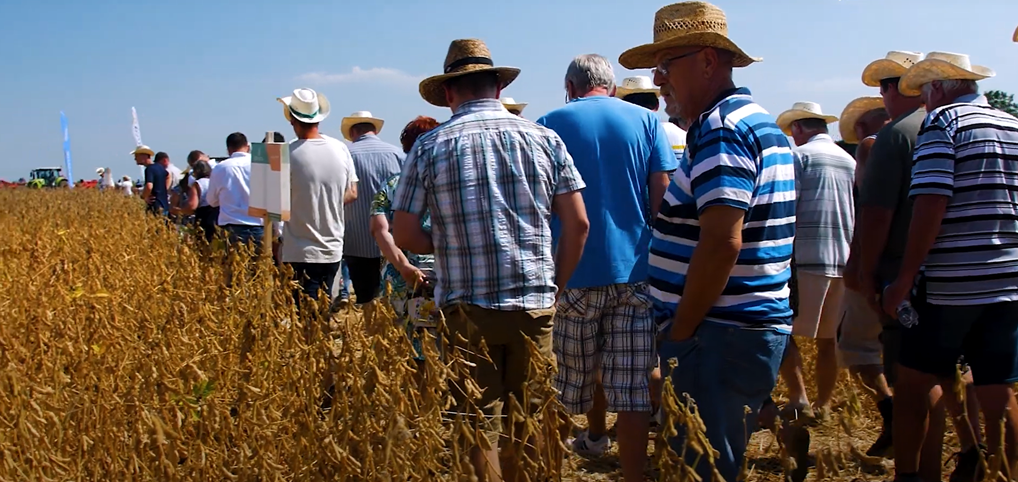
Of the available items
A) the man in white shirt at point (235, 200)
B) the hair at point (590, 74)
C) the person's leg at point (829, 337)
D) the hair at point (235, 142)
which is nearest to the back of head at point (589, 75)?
the hair at point (590, 74)

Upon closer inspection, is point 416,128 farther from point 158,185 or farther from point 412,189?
point 158,185

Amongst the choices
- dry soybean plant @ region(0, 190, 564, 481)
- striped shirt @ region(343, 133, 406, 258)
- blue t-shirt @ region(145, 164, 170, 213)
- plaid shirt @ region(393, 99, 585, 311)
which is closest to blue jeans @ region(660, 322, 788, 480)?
dry soybean plant @ region(0, 190, 564, 481)

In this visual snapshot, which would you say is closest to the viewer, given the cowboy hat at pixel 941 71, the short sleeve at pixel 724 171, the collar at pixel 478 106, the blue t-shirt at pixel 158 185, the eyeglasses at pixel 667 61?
the short sleeve at pixel 724 171

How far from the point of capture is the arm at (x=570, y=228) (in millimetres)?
2895

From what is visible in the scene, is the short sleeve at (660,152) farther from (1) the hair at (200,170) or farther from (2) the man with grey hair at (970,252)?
(1) the hair at (200,170)

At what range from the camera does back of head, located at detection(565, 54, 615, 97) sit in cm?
351

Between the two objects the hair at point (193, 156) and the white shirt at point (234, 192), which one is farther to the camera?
the hair at point (193, 156)

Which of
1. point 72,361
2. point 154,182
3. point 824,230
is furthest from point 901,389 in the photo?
point 154,182

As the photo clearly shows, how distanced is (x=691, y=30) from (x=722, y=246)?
642mm

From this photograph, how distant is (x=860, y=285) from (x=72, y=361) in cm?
294

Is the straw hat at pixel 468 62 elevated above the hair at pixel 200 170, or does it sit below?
above

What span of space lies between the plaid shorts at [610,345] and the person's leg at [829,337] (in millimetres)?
1713

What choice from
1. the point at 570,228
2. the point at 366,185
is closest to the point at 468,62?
the point at 570,228

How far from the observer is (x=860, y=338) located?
13.8ft
